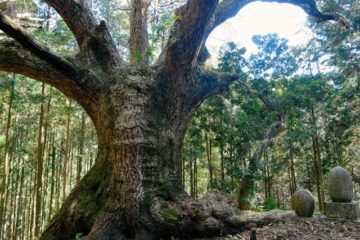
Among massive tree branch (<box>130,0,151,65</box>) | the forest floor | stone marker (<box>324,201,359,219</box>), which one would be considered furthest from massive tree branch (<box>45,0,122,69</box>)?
stone marker (<box>324,201,359,219</box>)

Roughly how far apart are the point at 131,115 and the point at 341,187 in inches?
167

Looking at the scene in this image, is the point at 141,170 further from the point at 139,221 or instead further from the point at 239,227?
the point at 239,227

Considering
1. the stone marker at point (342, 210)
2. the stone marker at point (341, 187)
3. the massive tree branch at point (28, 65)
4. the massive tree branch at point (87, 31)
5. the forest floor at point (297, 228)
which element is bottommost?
the forest floor at point (297, 228)

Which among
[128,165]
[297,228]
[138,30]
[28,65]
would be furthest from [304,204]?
[28,65]

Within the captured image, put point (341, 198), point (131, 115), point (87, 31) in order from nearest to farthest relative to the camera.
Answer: point (131, 115) → point (87, 31) → point (341, 198)

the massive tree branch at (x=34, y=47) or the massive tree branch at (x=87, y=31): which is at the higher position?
the massive tree branch at (x=87, y=31)

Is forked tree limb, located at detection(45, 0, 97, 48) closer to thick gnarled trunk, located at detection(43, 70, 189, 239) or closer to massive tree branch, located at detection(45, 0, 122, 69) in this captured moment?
massive tree branch, located at detection(45, 0, 122, 69)

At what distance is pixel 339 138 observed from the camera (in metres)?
12.9

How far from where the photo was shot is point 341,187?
5.49m

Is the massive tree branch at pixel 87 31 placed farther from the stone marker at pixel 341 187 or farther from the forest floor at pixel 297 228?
the stone marker at pixel 341 187

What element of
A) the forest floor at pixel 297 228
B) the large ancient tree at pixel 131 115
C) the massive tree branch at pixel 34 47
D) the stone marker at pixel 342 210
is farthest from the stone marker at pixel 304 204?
the massive tree branch at pixel 34 47

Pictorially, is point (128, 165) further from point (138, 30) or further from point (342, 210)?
point (342, 210)

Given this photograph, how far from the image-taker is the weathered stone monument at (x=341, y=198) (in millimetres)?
5422

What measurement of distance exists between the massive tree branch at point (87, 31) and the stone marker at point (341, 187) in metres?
4.80
